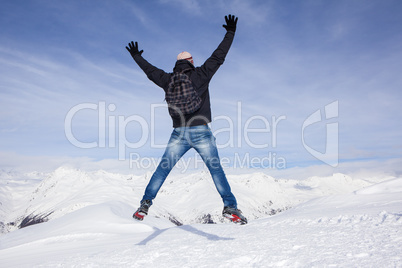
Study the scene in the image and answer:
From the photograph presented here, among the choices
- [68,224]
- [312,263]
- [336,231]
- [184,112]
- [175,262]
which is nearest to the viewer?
[312,263]

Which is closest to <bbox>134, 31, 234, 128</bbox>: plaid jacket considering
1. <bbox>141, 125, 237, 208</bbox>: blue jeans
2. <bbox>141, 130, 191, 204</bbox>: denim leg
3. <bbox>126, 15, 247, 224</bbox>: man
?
<bbox>126, 15, 247, 224</bbox>: man

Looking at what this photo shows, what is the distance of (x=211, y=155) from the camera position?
18.6 ft

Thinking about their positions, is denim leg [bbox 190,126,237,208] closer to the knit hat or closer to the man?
the man

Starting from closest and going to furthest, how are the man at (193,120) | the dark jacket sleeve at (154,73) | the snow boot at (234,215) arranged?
the man at (193,120)
the snow boot at (234,215)
the dark jacket sleeve at (154,73)

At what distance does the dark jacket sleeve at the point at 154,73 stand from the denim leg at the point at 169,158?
1041 mm

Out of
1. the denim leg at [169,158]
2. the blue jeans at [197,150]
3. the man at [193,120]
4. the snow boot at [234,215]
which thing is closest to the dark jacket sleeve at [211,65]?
the man at [193,120]

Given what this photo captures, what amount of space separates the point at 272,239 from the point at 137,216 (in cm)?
277

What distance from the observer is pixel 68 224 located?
19453 mm

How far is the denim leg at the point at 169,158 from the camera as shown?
575cm

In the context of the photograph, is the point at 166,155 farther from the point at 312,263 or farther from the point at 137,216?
the point at 312,263

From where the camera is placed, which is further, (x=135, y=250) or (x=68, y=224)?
(x=68, y=224)

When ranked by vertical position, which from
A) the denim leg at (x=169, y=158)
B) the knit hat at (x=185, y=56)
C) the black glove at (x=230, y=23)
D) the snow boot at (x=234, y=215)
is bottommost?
the snow boot at (x=234, y=215)

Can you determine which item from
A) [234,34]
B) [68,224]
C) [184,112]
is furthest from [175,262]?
[68,224]

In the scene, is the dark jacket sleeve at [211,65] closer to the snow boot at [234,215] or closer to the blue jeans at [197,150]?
the blue jeans at [197,150]
